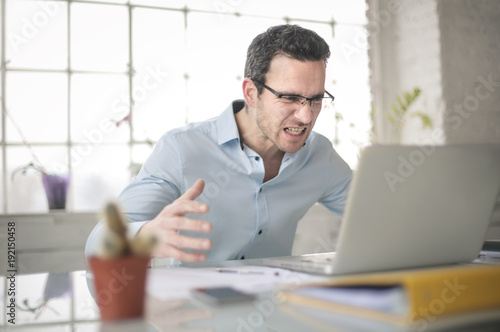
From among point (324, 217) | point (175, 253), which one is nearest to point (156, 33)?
point (324, 217)

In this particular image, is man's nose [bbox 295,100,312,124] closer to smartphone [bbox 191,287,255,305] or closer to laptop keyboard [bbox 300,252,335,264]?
laptop keyboard [bbox 300,252,335,264]

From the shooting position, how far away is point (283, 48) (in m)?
1.74

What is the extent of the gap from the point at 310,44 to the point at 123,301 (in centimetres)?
130

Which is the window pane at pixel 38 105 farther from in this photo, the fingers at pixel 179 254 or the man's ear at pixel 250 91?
the fingers at pixel 179 254

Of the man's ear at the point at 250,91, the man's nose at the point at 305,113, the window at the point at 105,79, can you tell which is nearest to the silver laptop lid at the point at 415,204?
the man's nose at the point at 305,113

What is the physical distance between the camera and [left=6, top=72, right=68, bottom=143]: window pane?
9.11ft

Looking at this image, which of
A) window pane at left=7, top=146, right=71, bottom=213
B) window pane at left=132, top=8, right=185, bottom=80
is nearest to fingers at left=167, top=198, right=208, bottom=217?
window pane at left=7, top=146, right=71, bottom=213

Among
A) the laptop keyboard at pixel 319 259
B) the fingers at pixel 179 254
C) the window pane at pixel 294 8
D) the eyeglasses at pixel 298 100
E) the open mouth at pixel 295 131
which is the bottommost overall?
the laptop keyboard at pixel 319 259

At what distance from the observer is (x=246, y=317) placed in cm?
71

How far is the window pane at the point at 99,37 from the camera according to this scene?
9.67ft

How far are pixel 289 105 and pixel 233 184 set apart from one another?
1.17ft

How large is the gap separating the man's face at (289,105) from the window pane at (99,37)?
1580 mm

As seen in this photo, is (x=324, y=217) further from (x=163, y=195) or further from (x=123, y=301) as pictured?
(x=123, y=301)

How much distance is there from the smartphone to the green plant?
2.79 metres
